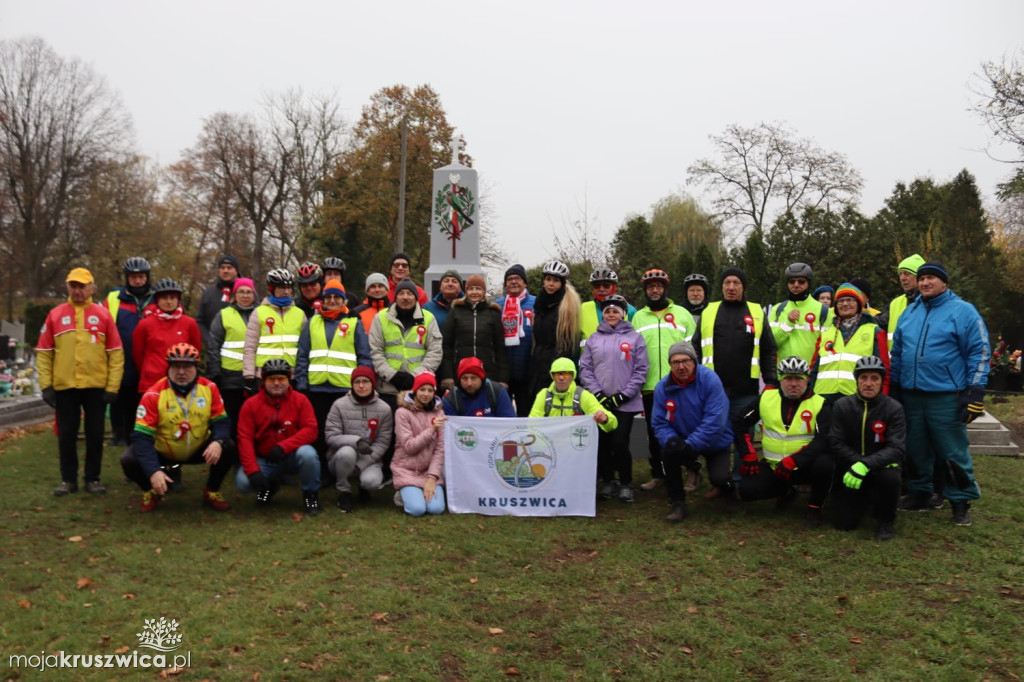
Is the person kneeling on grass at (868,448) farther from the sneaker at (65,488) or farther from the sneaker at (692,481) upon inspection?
the sneaker at (65,488)

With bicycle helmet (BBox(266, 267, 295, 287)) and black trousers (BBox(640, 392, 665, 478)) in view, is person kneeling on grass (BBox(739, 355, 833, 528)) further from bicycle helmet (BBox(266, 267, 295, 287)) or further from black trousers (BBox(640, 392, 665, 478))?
bicycle helmet (BBox(266, 267, 295, 287))

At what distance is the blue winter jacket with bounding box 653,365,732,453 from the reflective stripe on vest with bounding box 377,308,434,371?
2303mm

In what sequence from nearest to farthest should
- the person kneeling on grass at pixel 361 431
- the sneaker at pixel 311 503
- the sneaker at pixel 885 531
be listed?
the sneaker at pixel 885 531
the sneaker at pixel 311 503
the person kneeling on grass at pixel 361 431

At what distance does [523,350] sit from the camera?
7.87m

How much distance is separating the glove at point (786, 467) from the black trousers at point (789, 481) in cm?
4

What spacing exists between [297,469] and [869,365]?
4.88 metres

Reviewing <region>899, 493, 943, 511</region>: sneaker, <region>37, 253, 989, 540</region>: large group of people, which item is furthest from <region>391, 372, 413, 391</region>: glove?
<region>899, 493, 943, 511</region>: sneaker

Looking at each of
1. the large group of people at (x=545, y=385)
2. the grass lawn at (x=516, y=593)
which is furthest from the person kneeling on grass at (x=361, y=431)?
the grass lawn at (x=516, y=593)

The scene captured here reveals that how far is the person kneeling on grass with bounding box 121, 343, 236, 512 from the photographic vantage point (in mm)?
6402

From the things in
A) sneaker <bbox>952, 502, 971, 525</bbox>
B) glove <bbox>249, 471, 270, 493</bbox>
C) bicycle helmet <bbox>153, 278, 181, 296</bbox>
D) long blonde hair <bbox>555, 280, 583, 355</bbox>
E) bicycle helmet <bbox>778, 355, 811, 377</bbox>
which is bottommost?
sneaker <bbox>952, 502, 971, 525</bbox>

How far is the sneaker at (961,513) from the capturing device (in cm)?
621

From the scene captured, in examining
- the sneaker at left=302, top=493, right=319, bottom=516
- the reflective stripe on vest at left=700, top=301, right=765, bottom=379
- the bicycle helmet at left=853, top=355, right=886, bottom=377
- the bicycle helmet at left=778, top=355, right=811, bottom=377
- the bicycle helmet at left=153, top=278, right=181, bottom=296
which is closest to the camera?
the bicycle helmet at left=853, top=355, right=886, bottom=377

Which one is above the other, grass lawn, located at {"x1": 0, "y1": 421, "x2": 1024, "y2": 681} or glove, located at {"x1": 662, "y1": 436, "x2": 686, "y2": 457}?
glove, located at {"x1": 662, "y1": 436, "x2": 686, "y2": 457}

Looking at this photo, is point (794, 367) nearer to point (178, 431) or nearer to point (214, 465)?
point (214, 465)
